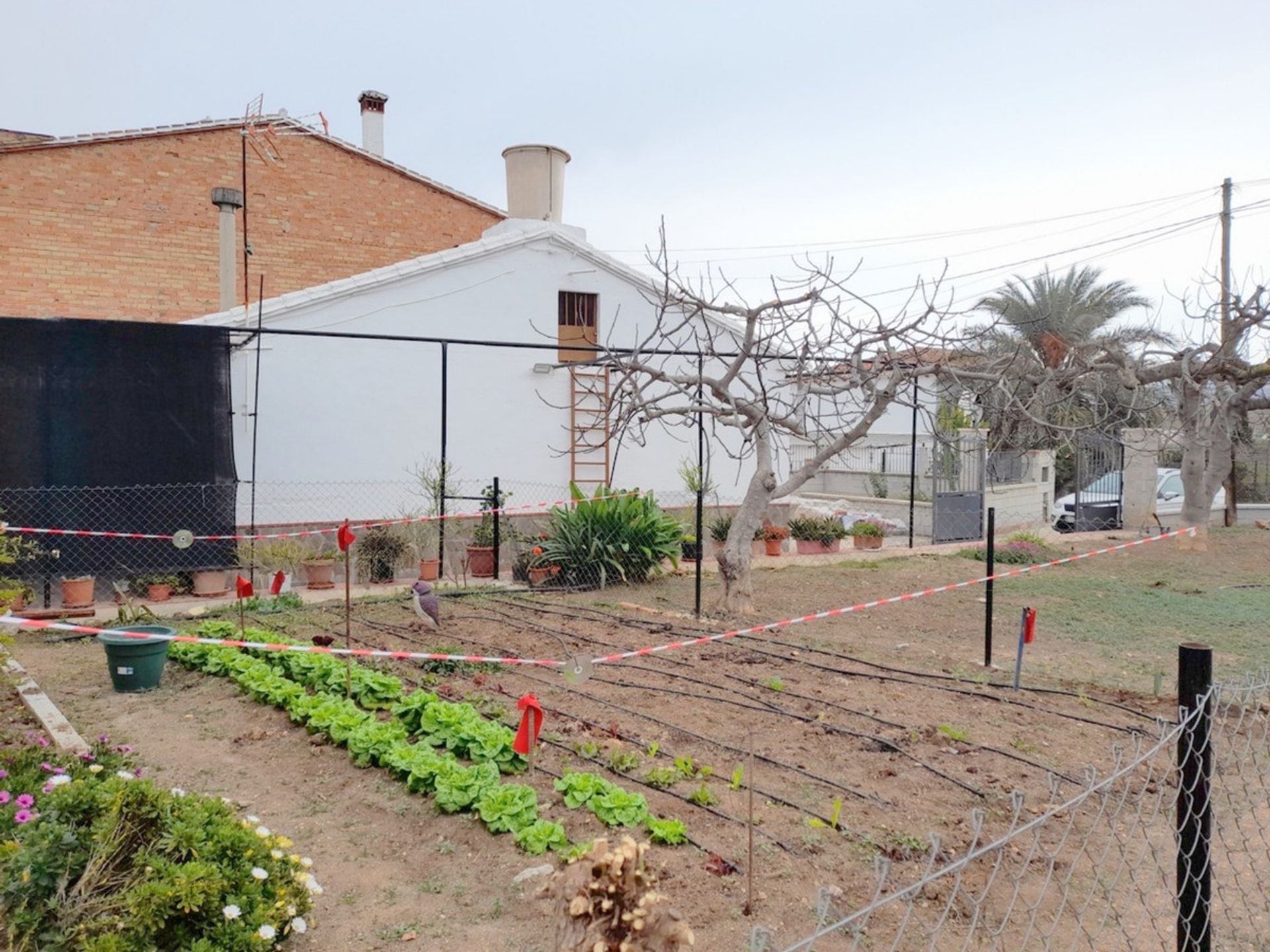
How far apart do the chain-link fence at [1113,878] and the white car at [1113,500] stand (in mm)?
16322

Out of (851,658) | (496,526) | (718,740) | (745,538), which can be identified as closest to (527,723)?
(718,740)

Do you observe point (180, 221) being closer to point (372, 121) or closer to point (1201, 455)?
point (372, 121)

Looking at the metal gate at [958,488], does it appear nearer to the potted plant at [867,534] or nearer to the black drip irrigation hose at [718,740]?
the potted plant at [867,534]

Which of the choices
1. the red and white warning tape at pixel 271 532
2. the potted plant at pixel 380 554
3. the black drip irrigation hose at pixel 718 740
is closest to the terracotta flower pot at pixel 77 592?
the red and white warning tape at pixel 271 532

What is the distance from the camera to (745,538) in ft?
29.1

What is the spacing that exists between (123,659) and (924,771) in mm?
4919

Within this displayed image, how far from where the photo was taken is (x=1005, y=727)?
210 inches

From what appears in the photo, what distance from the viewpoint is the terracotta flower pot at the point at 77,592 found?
30.7 feet

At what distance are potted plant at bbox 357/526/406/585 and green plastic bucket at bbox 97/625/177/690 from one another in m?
4.73

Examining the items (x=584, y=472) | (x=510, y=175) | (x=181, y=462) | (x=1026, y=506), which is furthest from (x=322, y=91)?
(x=1026, y=506)

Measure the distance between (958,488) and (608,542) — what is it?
363 inches

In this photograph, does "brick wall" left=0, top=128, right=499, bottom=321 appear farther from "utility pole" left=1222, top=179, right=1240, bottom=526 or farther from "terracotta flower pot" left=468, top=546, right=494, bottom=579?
"utility pole" left=1222, top=179, right=1240, bottom=526

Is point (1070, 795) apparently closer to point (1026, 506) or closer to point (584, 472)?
point (584, 472)

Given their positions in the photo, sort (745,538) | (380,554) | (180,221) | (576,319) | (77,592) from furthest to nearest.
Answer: (180,221)
(576,319)
(380,554)
(77,592)
(745,538)
